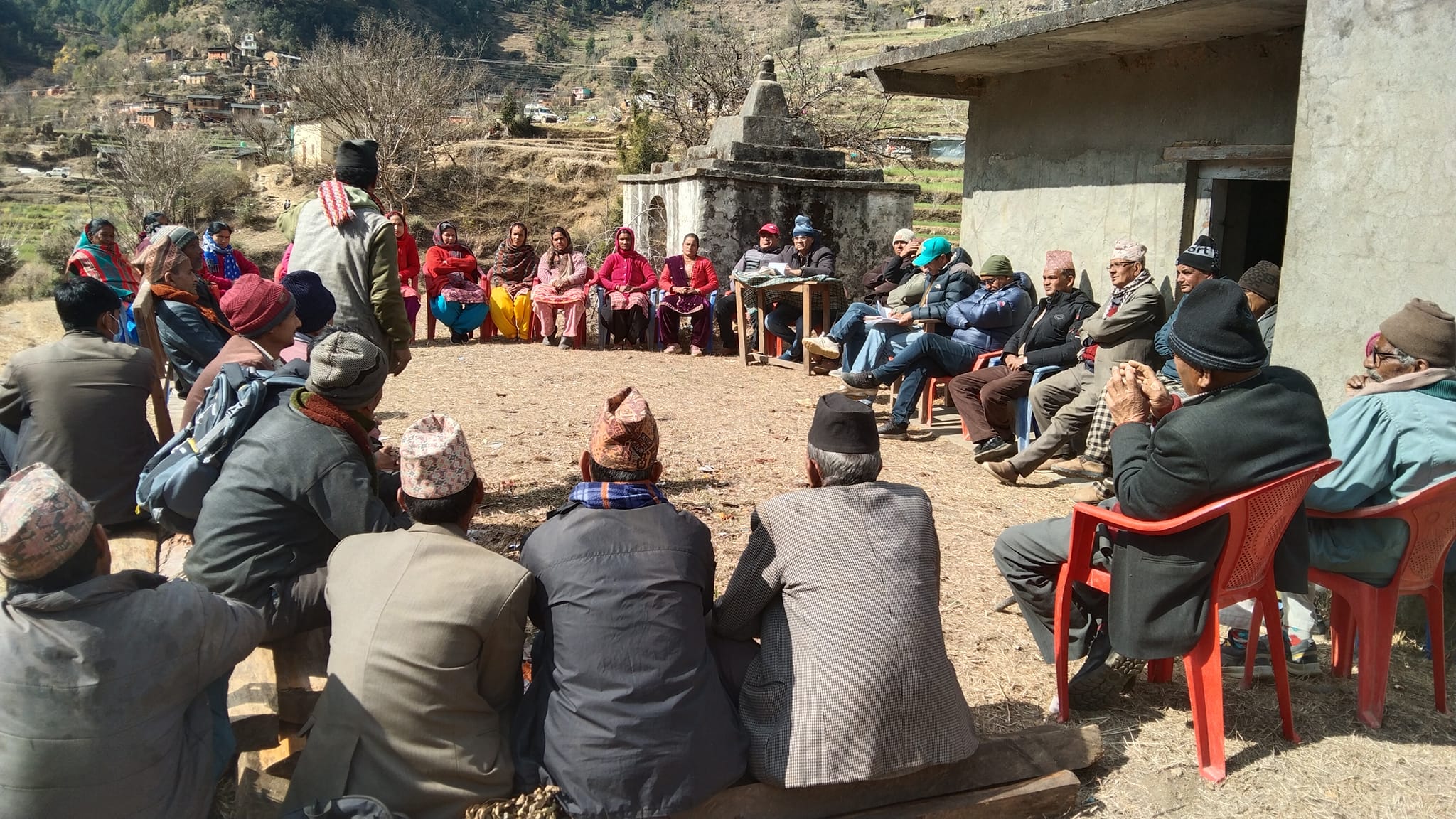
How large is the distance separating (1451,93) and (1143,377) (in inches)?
Answer: 94.2

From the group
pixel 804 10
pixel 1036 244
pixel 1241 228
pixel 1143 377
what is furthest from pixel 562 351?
pixel 804 10

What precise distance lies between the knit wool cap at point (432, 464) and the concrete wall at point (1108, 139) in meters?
6.06

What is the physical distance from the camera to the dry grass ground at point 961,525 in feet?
10.2

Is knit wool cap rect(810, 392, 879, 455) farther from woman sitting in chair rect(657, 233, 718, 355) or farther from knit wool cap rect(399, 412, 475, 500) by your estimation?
woman sitting in chair rect(657, 233, 718, 355)

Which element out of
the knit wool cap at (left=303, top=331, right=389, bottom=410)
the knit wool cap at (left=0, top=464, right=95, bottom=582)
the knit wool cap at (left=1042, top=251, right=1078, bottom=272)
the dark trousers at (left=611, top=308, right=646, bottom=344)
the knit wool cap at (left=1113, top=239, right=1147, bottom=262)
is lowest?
the dark trousers at (left=611, top=308, right=646, bottom=344)

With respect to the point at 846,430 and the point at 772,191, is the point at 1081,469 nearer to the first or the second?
the point at 846,430

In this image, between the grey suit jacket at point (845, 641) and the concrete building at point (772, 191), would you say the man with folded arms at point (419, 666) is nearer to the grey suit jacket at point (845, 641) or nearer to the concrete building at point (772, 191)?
the grey suit jacket at point (845, 641)

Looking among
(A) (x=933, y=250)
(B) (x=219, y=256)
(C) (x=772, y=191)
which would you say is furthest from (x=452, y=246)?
(A) (x=933, y=250)

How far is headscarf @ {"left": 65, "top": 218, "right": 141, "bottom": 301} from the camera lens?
8328 mm

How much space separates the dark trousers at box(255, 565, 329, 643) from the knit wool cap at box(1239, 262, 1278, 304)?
514cm

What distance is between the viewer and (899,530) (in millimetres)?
2783

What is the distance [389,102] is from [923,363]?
84.7 ft

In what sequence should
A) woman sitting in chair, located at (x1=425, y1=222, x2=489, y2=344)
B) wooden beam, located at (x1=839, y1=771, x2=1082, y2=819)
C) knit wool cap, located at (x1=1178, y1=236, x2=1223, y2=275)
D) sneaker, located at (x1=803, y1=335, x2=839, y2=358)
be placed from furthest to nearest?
woman sitting in chair, located at (x1=425, y1=222, x2=489, y2=344)
sneaker, located at (x1=803, y1=335, x2=839, y2=358)
knit wool cap, located at (x1=1178, y1=236, x2=1223, y2=275)
wooden beam, located at (x1=839, y1=771, x2=1082, y2=819)

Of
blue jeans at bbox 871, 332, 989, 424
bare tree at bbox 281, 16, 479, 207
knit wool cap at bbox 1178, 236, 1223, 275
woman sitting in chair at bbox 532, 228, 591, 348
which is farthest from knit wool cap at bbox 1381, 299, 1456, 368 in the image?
bare tree at bbox 281, 16, 479, 207
